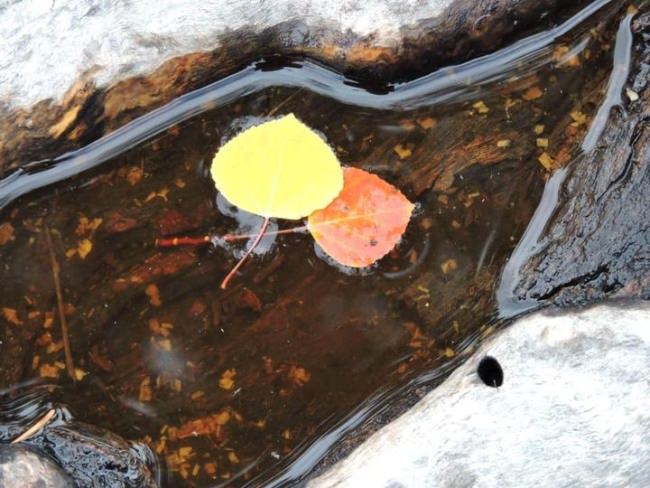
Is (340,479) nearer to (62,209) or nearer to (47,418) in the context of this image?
(47,418)

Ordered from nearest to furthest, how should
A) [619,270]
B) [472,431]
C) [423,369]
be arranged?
[472,431], [619,270], [423,369]

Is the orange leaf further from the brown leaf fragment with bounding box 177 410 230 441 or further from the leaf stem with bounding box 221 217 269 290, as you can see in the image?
the brown leaf fragment with bounding box 177 410 230 441

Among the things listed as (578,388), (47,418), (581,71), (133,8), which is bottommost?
(578,388)

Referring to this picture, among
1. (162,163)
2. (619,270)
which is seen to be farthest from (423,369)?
(162,163)

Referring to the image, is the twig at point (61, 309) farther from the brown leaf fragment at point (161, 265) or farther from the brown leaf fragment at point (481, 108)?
the brown leaf fragment at point (481, 108)

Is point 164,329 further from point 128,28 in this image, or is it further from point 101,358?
point 128,28

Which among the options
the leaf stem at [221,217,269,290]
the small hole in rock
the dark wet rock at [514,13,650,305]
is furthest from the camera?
the leaf stem at [221,217,269,290]

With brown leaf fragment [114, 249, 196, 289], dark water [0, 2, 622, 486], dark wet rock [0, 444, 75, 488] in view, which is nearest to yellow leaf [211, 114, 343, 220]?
dark water [0, 2, 622, 486]
